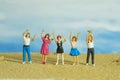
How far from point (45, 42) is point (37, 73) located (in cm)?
432

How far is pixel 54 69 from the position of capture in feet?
78.5

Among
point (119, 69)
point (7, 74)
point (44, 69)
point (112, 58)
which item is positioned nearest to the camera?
point (7, 74)

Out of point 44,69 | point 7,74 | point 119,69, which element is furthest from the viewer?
point 119,69

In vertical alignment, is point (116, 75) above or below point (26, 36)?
below

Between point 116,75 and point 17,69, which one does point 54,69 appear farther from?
point 116,75

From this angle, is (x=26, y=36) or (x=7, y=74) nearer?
(x=7, y=74)

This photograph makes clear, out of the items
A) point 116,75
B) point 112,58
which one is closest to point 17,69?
point 116,75

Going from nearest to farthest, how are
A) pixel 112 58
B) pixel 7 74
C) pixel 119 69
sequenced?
pixel 7 74
pixel 119 69
pixel 112 58

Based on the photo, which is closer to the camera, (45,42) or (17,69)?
(17,69)

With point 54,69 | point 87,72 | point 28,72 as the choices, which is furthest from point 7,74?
point 87,72

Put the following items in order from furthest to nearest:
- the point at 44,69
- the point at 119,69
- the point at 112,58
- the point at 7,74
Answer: the point at 112,58
the point at 119,69
the point at 44,69
the point at 7,74

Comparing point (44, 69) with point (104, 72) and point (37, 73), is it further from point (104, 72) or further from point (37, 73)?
point (104, 72)

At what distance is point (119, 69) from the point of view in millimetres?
25766

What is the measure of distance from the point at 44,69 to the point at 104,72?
3.38 metres
